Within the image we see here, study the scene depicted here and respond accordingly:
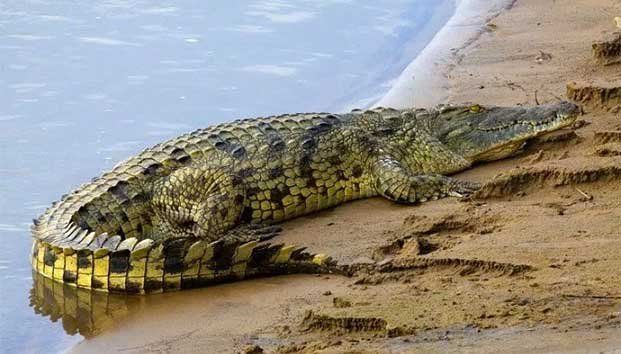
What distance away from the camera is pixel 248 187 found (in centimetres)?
588

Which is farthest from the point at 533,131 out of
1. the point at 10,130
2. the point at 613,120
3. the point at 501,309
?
the point at 10,130

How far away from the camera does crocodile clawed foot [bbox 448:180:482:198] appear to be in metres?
5.79

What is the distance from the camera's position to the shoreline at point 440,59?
7680 mm

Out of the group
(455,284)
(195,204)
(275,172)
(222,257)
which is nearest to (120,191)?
(195,204)

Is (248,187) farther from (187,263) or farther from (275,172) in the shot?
(187,263)

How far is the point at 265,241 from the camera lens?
566cm

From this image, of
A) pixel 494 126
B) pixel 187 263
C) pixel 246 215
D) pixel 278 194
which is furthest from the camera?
pixel 494 126

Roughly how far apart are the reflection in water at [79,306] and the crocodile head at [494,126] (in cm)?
235

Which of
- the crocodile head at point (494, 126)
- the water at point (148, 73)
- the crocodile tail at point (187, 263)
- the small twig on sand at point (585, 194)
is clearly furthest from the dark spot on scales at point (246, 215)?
the small twig on sand at point (585, 194)

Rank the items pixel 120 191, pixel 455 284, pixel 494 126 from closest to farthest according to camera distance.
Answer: pixel 455 284 → pixel 120 191 → pixel 494 126

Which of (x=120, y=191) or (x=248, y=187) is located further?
(x=248, y=187)

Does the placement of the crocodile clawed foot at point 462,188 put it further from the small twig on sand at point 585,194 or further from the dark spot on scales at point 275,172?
the dark spot on scales at point 275,172

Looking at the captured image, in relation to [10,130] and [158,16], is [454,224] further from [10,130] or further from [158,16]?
[158,16]

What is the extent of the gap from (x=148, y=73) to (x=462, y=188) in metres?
3.58
